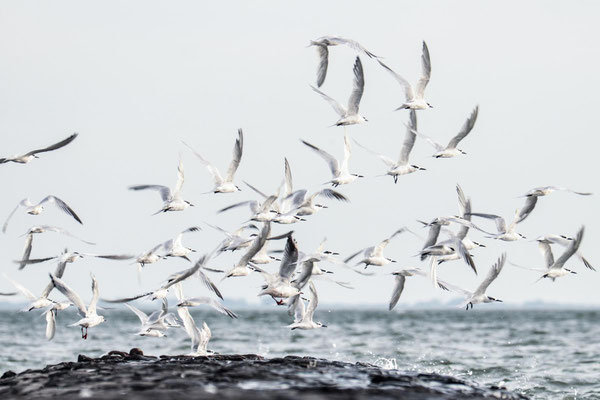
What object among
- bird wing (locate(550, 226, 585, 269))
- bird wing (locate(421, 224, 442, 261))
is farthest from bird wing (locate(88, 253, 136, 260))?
bird wing (locate(550, 226, 585, 269))

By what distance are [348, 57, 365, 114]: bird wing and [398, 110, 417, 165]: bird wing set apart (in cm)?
153

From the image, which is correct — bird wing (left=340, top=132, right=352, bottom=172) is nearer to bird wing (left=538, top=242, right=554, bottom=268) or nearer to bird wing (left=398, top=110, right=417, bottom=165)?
bird wing (left=398, top=110, right=417, bottom=165)

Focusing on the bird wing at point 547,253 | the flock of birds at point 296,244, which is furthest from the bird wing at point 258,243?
the bird wing at point 547,253

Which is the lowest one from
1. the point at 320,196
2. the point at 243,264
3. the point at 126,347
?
the point at 126,347

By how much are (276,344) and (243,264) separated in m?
25.7

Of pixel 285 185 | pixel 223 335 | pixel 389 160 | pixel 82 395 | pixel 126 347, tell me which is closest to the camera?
pixel 82 395

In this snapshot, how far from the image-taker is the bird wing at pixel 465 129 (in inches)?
986

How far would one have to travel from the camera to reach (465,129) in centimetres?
2550

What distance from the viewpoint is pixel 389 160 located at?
26.3m

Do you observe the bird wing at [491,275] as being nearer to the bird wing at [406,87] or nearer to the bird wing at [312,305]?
the bird wing at [312,305]

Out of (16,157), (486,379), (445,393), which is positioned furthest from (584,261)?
(16,157)

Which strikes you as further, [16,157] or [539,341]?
[539,341]

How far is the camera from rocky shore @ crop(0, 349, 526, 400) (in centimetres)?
1382

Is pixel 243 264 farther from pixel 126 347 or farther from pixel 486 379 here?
pixel 126 347
